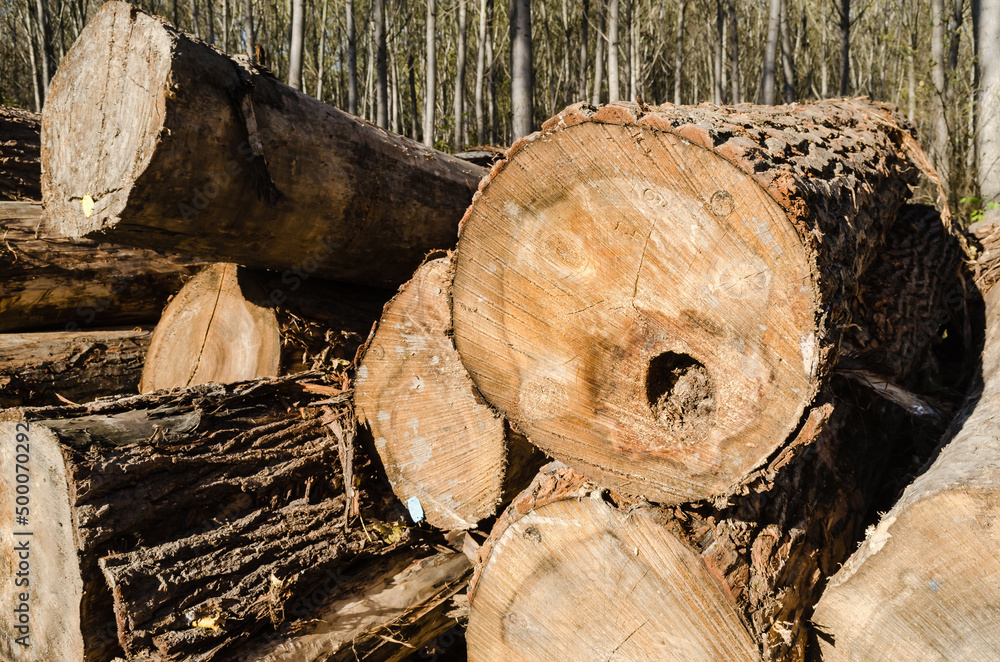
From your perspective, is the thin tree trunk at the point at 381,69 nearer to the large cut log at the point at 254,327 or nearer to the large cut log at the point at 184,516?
the large cut log at the point at 254,327

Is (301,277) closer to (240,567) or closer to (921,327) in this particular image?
(240,567)

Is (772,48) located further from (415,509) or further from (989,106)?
(415,509)

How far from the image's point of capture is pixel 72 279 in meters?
3.28

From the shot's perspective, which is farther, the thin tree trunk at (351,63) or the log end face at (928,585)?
the thin tree trunk at (351,63)

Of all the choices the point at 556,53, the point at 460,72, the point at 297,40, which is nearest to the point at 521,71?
the point at 297,40

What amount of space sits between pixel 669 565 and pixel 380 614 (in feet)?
3.51

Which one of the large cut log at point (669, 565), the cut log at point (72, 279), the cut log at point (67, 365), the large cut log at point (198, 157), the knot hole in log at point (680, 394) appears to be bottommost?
the large cut log at point (669, 565)

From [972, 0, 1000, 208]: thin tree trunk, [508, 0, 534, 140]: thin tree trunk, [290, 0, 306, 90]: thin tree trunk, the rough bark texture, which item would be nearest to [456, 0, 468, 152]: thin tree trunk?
[290, 0, 306, 90]: thin tree trunk

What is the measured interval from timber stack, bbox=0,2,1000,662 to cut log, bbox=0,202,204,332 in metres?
0.46

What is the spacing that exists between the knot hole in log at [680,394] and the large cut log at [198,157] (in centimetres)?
139

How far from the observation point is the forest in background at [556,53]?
908 centimetres

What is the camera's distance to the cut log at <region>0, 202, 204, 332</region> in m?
3.17

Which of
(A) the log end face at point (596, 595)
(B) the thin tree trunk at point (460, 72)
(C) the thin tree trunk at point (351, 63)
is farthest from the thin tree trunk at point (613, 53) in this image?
(A) the log end face at point (596, 595)

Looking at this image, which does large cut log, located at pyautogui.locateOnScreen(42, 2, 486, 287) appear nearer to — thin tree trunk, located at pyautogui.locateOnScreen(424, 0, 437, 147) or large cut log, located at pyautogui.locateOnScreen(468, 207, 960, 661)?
large cut log, located at pyautogui.locateOnScreen(468, 207, 960, 661)
